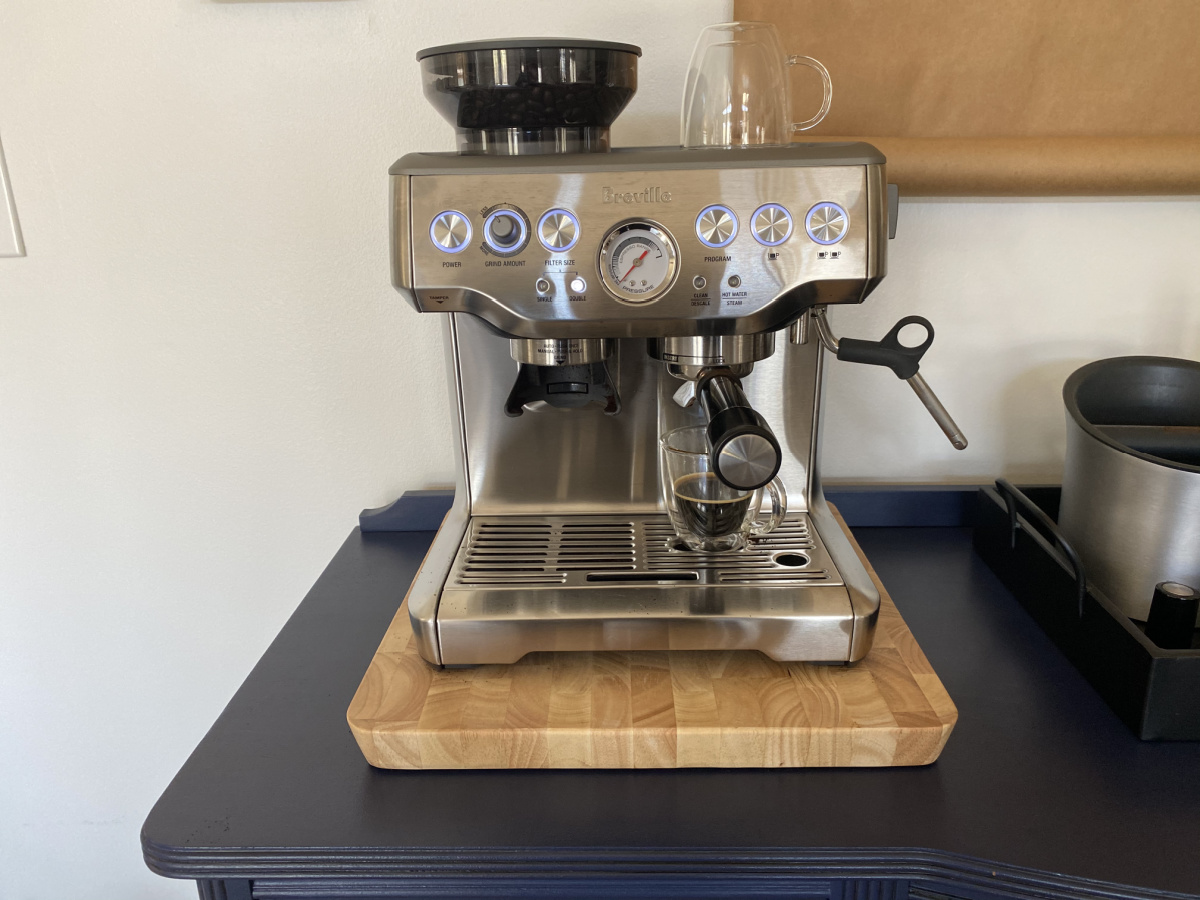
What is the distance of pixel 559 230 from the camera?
0.59 m

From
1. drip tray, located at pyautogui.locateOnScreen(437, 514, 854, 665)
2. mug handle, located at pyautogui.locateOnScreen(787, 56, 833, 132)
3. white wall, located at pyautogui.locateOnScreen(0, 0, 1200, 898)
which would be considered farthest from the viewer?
white wall, located at pyautogui.locateOnScreen(0, 0, 1200, 898)

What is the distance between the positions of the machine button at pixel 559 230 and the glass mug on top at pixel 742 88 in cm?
21

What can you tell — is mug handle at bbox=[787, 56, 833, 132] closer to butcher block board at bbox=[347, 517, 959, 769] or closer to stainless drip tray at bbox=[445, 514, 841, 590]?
stainless drip tray at bbox=[445, 514, 841, 590]

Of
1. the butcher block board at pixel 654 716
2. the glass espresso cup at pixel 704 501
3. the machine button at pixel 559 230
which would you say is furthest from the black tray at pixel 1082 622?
the machine button at pixel 559 230

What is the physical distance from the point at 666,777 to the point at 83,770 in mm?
941

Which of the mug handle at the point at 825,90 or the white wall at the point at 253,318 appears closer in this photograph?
the mug handle at the point at 825,90

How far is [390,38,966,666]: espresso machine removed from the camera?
1.92 ft

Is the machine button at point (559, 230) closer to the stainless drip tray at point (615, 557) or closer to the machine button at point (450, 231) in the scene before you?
the machine button at point (450, 231)

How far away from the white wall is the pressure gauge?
14.4 inches

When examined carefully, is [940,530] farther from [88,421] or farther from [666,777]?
[88,421]

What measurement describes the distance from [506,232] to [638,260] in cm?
9

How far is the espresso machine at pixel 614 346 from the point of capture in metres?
0.58

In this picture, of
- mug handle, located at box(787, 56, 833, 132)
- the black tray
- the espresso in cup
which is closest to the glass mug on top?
mug handle, located at box(787, 56, 833, 132)

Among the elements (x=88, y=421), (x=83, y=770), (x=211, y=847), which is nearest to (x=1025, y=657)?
(x=211, y=847)
